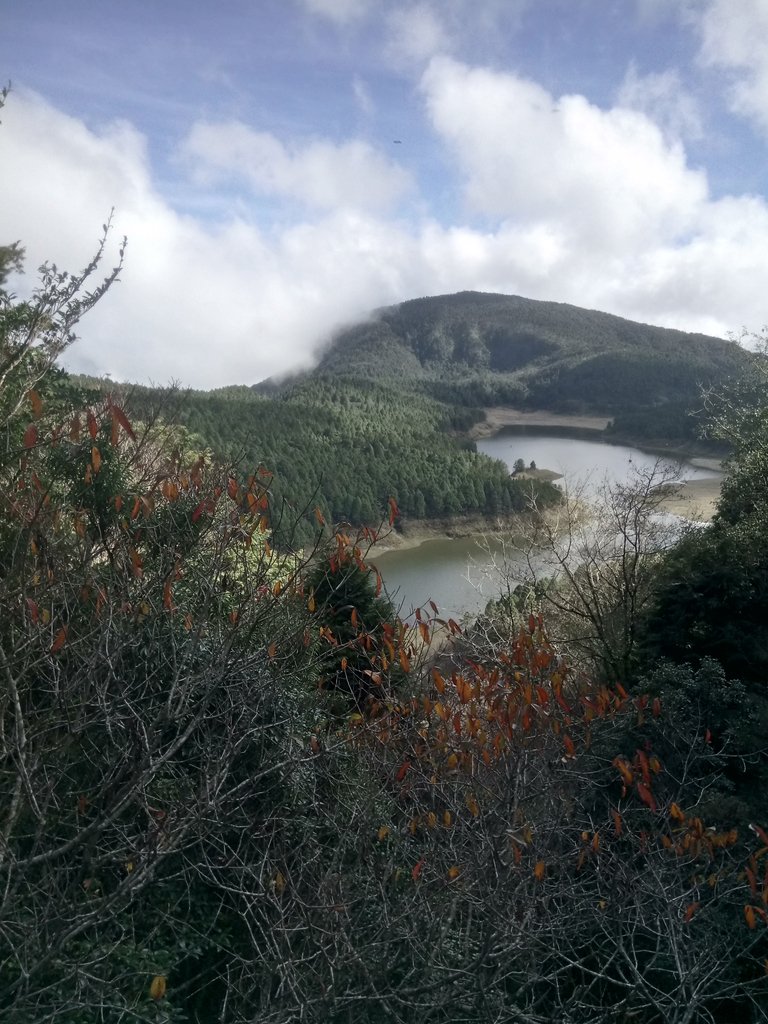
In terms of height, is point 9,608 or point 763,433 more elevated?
point 763,433

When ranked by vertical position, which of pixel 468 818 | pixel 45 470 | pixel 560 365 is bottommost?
pixel 468 818

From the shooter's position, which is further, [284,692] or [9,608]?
[284,692]

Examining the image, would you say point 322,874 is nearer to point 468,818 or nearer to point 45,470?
point 468,818

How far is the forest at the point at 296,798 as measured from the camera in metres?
4.05

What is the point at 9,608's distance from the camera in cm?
399

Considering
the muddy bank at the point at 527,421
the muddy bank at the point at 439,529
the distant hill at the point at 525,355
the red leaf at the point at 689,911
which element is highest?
the distant hill at the point at 525,355

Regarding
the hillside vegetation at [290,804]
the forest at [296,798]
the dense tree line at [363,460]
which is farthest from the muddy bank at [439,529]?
the hillside vegetation at [290,804]

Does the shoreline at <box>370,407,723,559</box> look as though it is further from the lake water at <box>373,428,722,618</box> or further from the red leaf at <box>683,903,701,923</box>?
the red leaf at <box>683,903,701,923</box>

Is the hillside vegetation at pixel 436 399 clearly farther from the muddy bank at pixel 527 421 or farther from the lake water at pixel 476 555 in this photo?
the lake water at pixel 476 555

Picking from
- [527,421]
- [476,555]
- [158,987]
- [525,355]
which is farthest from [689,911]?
[525,355]

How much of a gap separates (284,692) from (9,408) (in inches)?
154

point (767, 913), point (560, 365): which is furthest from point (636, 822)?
point (560, 365)

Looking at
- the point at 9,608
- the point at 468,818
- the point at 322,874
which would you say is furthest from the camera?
the point at 468,818

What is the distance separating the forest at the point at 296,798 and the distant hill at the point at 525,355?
63.8 metres
